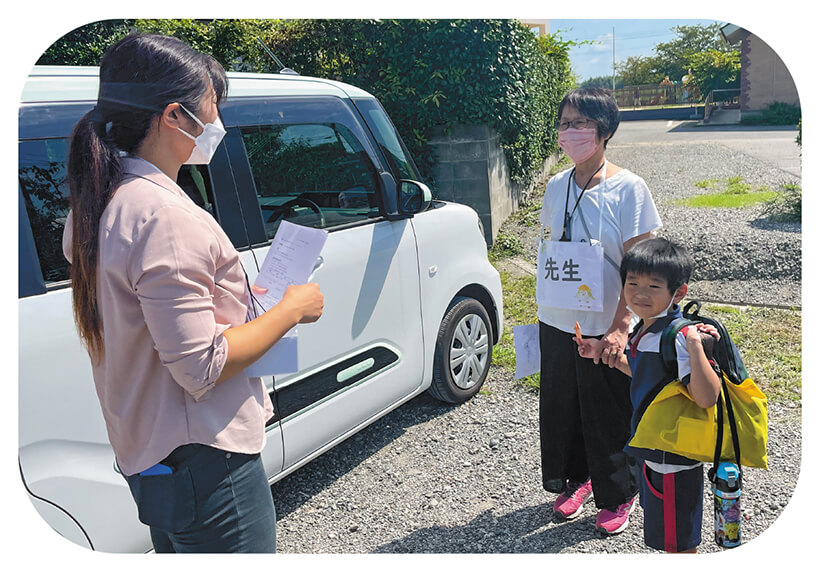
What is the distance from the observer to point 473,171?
5.11m

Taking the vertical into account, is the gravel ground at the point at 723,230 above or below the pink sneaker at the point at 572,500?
above

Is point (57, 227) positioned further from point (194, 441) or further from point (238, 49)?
point (238, 49)

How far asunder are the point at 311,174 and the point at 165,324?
62.3 inches

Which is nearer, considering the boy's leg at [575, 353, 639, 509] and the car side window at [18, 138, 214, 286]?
the car side window at [18, 138, 214, 286]

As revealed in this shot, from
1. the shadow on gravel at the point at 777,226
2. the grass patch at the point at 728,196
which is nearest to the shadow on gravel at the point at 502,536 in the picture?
the shadow on gravel at the point at 777,226

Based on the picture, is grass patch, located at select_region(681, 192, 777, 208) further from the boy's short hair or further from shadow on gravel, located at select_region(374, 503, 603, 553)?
the boy's short hair

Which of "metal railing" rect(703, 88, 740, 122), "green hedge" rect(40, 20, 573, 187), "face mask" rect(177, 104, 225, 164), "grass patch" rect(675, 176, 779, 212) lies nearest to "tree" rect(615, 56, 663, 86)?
"metal railing" rect(703, 88, 740, 122)

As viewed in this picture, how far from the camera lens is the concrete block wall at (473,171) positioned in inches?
199

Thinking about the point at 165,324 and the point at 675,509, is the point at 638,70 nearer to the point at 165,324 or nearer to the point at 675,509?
the point at 675,509

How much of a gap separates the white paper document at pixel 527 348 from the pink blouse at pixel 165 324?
134 centimetres

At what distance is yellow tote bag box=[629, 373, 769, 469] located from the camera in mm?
1817

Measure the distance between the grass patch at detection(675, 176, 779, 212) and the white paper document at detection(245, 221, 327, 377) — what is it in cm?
461

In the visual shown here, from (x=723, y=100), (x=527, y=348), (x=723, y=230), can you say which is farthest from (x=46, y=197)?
(x=723, y=230)

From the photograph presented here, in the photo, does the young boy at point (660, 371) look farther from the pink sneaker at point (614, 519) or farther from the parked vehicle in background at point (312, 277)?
the parked vehicle in background at point (312, 277)
